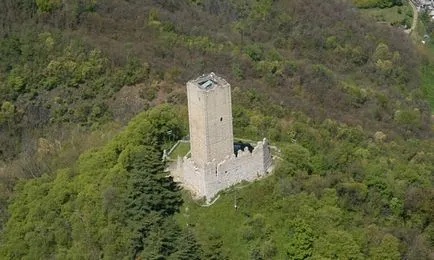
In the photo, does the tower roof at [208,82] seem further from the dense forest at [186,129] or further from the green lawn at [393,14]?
the green lawn at [393,14]

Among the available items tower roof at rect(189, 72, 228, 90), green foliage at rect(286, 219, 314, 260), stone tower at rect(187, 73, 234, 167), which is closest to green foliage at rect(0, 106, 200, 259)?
stone tower at rect(187, 73, 234, 167)

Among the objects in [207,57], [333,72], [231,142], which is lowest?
[333,72]

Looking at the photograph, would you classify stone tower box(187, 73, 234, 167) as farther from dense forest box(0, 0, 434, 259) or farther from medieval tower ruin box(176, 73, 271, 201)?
dense forest box(0, 0, 434, 259)

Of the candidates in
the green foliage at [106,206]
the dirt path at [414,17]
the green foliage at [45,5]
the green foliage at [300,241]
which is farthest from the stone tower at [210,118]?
the dirt path at [414,17]

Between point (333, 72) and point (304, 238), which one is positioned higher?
point (304, 238)

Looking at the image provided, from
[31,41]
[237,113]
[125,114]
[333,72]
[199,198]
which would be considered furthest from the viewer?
[333,72]

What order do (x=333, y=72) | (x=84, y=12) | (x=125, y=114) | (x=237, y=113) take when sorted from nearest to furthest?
(x=237, y=113) → (x=125, y=114) → (x=84, y=12) → (x=333, y=72)

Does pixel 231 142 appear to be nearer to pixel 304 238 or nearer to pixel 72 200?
pixel 304 238

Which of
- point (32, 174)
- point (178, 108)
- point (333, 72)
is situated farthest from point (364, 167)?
point (333, 72)
